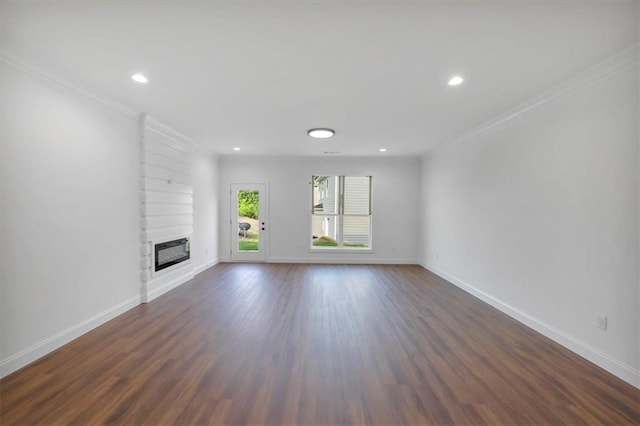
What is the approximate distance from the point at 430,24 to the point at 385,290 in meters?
3.92

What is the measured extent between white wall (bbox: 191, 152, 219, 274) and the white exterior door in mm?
461

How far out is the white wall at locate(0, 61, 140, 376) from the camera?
7.55 ft

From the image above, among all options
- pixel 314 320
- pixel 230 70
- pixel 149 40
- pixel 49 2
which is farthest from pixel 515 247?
pixel 49 2

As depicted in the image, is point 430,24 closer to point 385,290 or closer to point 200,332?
point 200,332

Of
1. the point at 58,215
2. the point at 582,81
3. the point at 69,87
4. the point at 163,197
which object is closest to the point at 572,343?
the point at 582,81

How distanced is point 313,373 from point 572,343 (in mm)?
2620

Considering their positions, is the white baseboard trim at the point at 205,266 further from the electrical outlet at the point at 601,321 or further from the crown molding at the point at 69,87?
the electrical outlet at the point at 601,321

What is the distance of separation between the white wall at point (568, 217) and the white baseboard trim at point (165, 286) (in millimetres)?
5082

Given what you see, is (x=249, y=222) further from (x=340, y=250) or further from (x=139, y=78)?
(x=139, y=78)

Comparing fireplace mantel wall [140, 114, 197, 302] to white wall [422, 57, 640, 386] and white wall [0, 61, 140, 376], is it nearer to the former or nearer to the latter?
white wall [0, 61, 140, 376]

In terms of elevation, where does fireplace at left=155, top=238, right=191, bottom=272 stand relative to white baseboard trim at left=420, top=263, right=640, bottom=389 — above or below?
above


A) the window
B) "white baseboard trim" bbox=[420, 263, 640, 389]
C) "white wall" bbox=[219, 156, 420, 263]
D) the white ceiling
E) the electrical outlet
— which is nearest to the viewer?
the white ceiling

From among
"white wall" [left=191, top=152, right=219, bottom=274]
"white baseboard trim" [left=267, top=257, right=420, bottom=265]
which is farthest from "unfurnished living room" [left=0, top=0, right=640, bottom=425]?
"white baseboard trim" [left=267, top=257, right=420, bottom=265]

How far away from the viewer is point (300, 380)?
2.19 metres
